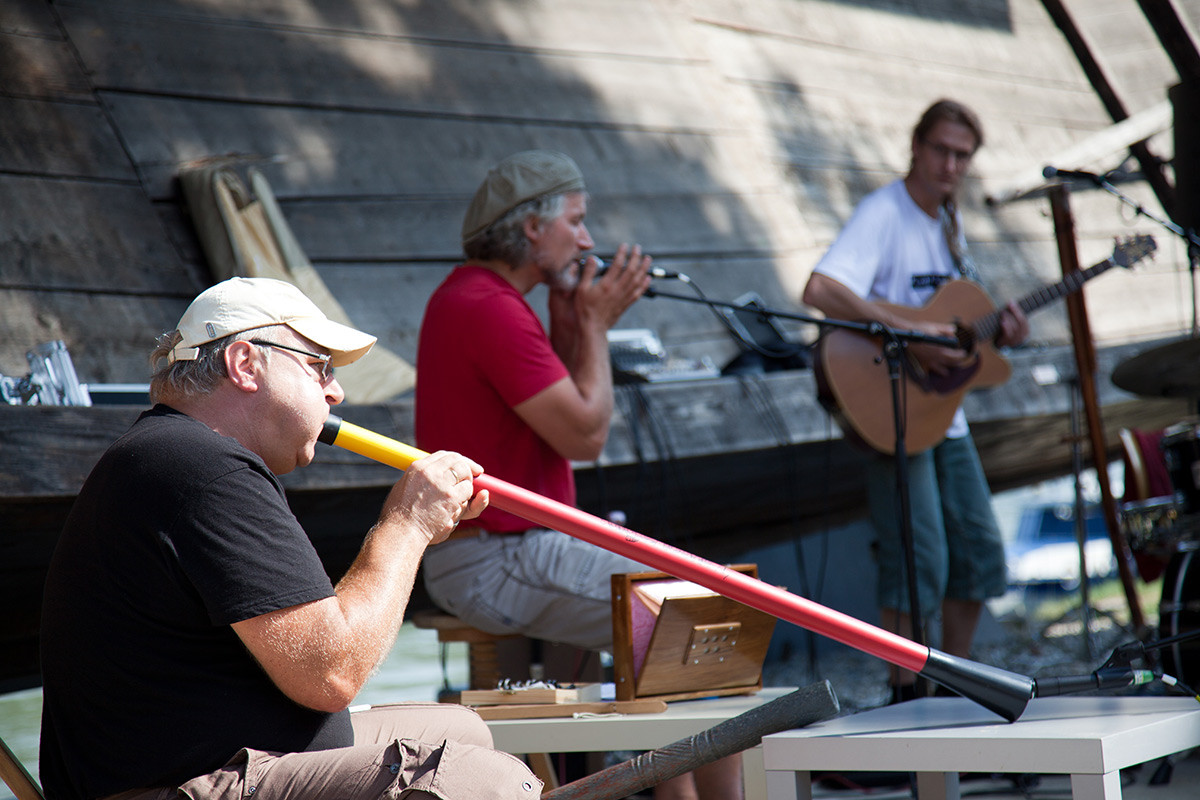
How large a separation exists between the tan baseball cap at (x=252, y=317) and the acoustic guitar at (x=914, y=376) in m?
1.95

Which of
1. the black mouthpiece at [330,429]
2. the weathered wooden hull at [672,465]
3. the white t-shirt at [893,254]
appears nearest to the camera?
the black mouthpiece at [330,429]

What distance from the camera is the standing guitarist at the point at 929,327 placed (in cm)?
325

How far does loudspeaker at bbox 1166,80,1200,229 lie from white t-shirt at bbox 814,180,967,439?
2.68ft

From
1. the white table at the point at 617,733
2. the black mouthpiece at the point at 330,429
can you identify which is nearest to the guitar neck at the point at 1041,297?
the white table at the point at 617,733

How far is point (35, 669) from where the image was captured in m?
3.23

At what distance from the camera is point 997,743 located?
5.22ft

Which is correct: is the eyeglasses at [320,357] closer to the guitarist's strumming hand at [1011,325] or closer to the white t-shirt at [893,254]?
the white t-shirt at [893,254]

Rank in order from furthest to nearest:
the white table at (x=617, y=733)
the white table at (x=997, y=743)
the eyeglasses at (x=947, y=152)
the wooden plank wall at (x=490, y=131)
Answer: the eyeglasses at (x=947, y=152), the wooden plank wall at (x=490, y=131), the white table at (x=617, y=733), the white table at (x=997, y=743)

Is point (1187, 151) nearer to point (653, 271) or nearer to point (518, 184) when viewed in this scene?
point (653, 271)

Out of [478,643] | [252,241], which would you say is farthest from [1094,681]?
[252,241]

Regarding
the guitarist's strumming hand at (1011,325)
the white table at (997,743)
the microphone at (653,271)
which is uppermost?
the guitarist's strumming hand at (1011,325)

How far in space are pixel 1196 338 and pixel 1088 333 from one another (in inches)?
36.8

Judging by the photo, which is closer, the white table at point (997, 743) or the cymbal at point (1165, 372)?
the white table at point (997, 743)

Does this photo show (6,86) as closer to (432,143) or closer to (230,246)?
(230,246)
